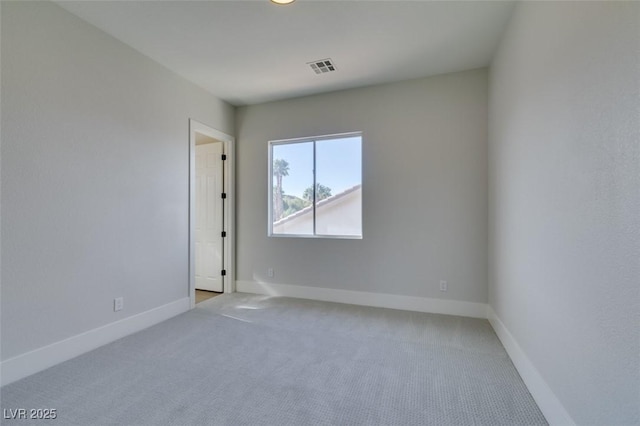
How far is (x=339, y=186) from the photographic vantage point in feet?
12.7

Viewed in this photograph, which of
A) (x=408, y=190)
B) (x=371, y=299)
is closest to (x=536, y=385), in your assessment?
(x=371, y=299)

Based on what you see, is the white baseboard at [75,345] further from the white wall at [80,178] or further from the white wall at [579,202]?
the white wall at [579,202]

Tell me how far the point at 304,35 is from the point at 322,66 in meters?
0.59

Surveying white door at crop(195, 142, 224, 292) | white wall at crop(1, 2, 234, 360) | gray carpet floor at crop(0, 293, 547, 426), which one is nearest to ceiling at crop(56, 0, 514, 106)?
white wall at crop(1, 2, 234, 360)

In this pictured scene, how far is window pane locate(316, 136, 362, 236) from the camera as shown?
377 centimetres

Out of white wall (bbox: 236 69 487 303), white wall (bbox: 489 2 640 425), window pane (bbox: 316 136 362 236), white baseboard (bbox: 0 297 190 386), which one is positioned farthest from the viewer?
window pane (bbox: 316 136 362 236)

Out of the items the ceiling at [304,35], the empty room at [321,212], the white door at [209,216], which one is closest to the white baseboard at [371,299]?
the empty room at [321,212]

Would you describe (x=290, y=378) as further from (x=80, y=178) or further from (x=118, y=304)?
(x=80, y=178)

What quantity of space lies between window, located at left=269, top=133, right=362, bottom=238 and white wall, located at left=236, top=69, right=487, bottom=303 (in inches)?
5.5

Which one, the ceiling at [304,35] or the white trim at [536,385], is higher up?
the ceiling at [304,35]

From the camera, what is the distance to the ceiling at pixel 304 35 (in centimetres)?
226

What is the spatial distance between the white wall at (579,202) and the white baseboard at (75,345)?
335 centimetres

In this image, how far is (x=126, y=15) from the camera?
92.7 inches

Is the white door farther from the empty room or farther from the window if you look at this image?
the window
